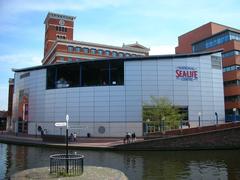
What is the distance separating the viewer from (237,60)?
64312 mm

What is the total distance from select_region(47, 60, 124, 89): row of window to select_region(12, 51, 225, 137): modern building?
22 centimetres

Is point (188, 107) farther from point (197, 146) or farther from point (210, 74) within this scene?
point (197, 146)

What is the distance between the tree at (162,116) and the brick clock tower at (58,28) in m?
59.8

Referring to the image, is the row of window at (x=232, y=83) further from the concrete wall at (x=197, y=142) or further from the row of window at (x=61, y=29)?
the row of window at (x=61, y=29)

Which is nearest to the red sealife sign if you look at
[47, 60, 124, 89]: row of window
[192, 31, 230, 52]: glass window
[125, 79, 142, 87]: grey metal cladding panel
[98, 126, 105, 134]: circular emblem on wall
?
[125, 79, 142, 87]: grey metal cladding panel

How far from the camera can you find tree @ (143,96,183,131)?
48062mm

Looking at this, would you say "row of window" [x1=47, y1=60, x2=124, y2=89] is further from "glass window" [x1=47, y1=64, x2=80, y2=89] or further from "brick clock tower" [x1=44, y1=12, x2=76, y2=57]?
"brick clock tower" [x1=44, y1=12, x2=76, y2=57]

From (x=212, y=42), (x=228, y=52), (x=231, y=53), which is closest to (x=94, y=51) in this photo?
(x=212, y=42)

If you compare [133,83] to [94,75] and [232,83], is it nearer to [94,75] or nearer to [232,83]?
[94,75]

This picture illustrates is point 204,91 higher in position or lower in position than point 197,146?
higher

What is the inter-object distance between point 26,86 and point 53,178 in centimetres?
5786

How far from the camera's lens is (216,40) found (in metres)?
69.9

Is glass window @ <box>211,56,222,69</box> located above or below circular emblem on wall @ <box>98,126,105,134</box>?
above

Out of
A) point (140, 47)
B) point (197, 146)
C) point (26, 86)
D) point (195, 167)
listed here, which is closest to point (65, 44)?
point (26, 86)
